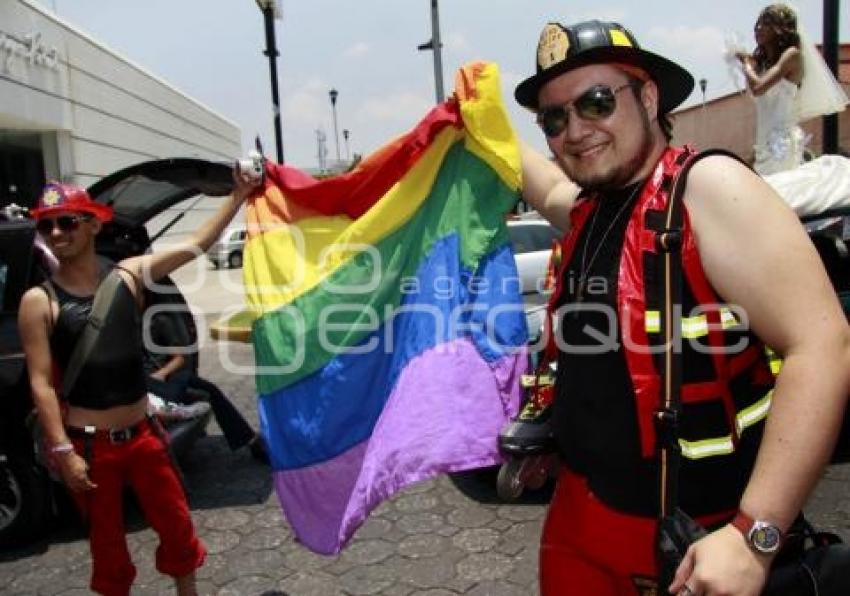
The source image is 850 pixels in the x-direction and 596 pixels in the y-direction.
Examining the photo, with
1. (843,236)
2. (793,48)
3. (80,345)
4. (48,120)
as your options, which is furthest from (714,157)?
(48,120)

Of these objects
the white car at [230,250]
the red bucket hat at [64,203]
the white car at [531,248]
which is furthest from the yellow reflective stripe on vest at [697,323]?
the white car at [230,250]

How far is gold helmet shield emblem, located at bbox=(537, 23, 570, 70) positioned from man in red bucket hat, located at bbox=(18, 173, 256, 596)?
5.81 ft

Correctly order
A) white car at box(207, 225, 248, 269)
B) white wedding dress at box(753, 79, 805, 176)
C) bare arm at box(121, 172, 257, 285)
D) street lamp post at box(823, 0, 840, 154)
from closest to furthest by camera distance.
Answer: bare arm at box(121, 172, 257, 285)
white wedding dress at box(753, 79, 805, 176)
street lamp post at box(823, 0, 840, 154)
white car at box(207, 225, 248, 269)

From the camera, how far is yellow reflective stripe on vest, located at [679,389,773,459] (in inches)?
68.6

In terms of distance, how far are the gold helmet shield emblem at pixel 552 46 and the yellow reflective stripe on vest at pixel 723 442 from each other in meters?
0.97

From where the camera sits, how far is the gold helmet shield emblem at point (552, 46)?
1.91 m

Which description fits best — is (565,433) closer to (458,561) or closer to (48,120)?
(458,561)

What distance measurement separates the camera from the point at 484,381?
2695 mm

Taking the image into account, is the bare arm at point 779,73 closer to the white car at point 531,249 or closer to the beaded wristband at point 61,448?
the white car at point 531,249

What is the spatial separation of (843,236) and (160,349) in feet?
15.6

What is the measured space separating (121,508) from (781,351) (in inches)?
120

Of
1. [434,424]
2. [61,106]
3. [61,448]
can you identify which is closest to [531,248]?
[61,448]

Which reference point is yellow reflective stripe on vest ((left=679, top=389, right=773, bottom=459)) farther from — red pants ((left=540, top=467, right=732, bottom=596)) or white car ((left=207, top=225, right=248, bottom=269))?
white car ((left=207, top=225, right=248, bottom=269))

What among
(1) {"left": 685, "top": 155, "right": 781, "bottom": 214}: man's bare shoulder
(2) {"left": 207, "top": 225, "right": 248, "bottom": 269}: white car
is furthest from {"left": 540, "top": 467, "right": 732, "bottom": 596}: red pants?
(2) {"left": 207, "top": 225, "right": 248, "bottom": 269}: white car
